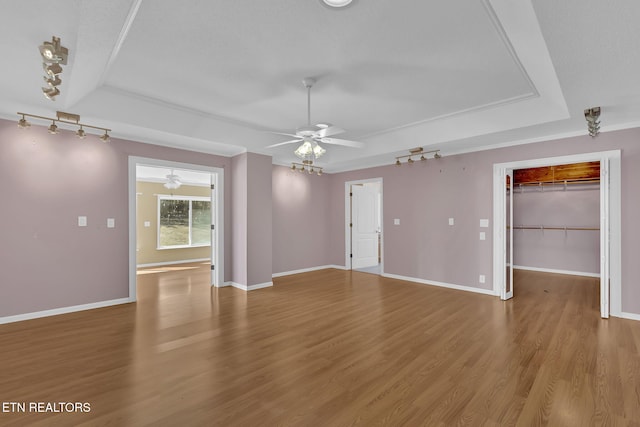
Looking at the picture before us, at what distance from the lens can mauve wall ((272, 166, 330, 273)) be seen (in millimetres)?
6539

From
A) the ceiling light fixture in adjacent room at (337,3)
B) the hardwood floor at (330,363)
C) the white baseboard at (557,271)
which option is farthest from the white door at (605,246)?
the ceiling light fixture in adjacent room at (337,3)

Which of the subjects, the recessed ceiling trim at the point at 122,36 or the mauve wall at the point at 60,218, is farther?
the mauve wall at the point at 60,218

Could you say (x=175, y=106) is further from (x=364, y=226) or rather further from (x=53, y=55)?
(x=364, y=226)

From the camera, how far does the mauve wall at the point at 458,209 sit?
12.5 feet

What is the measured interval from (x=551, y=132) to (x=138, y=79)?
5248mm

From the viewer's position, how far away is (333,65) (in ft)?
9.38

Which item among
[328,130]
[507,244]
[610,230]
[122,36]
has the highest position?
[122,36]

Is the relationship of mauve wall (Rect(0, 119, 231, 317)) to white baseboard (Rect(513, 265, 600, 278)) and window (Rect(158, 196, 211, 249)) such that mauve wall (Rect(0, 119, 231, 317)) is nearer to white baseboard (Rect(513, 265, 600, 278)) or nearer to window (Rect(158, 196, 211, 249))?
window (Rect(158, 196, 211, 249))

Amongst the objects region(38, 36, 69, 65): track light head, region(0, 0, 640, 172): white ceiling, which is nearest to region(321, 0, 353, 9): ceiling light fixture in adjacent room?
region(0, 0, 640, 172): white ceiling

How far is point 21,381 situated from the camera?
7.69ft

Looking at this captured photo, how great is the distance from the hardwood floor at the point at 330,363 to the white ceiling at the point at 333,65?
8.16 ft

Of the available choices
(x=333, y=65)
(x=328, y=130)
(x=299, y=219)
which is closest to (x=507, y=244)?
(x=328, y=130)

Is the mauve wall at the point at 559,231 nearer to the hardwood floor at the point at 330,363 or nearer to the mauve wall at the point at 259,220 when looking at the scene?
the hardwood floor at the point at 330,363

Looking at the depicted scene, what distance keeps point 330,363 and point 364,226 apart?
203 inches
